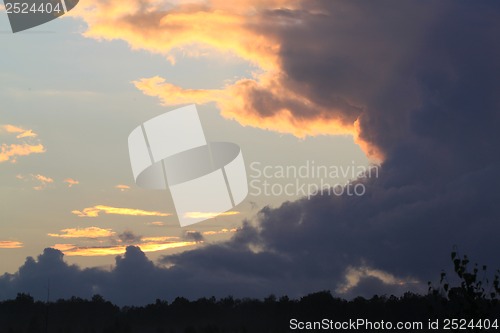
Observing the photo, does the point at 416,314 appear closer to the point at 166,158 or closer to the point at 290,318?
the point at 290,318

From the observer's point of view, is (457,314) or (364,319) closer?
(457,314)

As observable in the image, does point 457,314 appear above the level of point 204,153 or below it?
below

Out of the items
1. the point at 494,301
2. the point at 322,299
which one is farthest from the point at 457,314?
the point at 322,299

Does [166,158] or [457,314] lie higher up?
[166,158]

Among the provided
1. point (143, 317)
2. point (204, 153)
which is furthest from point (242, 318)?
point (204, 153)

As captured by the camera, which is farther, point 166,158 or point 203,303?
point 203,303

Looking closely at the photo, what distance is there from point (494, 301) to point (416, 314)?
12568 cm

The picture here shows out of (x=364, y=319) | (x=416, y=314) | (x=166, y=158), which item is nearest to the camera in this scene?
(x=166, y=158)

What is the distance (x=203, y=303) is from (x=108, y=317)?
22.8m

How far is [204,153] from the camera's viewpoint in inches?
2067

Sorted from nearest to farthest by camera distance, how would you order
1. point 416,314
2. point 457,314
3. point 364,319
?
point 457,314 < point 416,314 < point 364,319

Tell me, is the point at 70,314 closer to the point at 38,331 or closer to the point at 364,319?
the point at 38,331

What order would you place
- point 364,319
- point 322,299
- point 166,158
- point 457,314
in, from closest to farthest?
point 457,314
point 166,158
point 364,319
point 322,299

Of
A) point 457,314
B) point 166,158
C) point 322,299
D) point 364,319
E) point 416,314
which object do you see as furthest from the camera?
point 322,299
